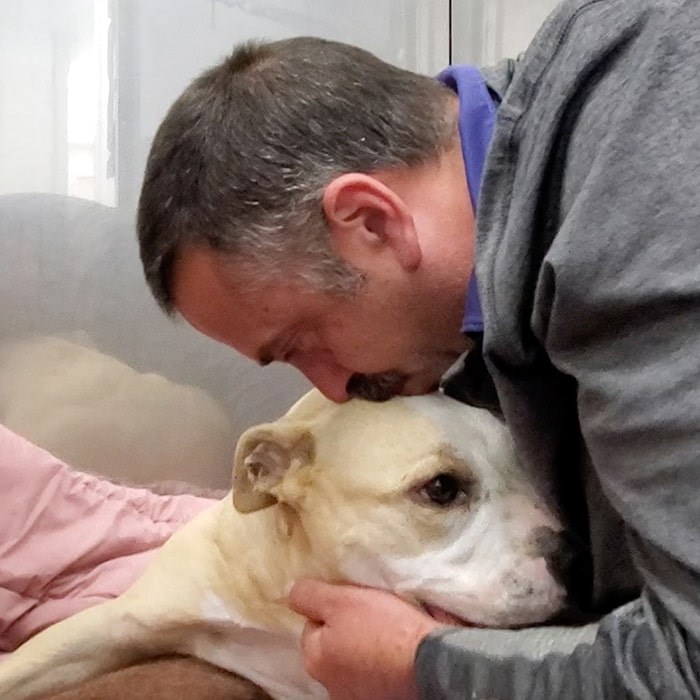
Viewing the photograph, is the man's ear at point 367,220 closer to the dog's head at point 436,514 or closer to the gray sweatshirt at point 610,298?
the gray sweatshirt at point 610,298

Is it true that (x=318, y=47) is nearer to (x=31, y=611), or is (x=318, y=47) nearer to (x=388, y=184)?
(x=388, y=184)

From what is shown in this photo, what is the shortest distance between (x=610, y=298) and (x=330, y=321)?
39 cm

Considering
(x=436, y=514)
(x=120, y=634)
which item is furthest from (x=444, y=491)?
(x=120, y=634)

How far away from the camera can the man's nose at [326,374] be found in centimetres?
126

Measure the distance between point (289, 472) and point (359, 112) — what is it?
46 centimetres

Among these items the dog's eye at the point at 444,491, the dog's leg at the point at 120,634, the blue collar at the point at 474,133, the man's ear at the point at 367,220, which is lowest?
the dog's leg at the point at 120,634

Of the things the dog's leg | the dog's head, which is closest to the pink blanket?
the dog's leg

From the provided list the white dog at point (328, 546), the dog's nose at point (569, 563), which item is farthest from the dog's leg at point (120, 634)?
the dog's nose at point (569, 563)

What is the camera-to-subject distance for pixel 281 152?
1.12 metres

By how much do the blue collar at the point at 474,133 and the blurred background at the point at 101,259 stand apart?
1.00 metres

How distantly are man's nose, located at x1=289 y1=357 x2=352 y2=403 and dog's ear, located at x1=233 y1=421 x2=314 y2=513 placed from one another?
0.24ft

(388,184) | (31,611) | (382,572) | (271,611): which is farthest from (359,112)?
(31,611)

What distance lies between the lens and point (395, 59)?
7.43 feet

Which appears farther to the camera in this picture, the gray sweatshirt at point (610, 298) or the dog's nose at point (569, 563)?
the dog's nose at point (569, 563)
